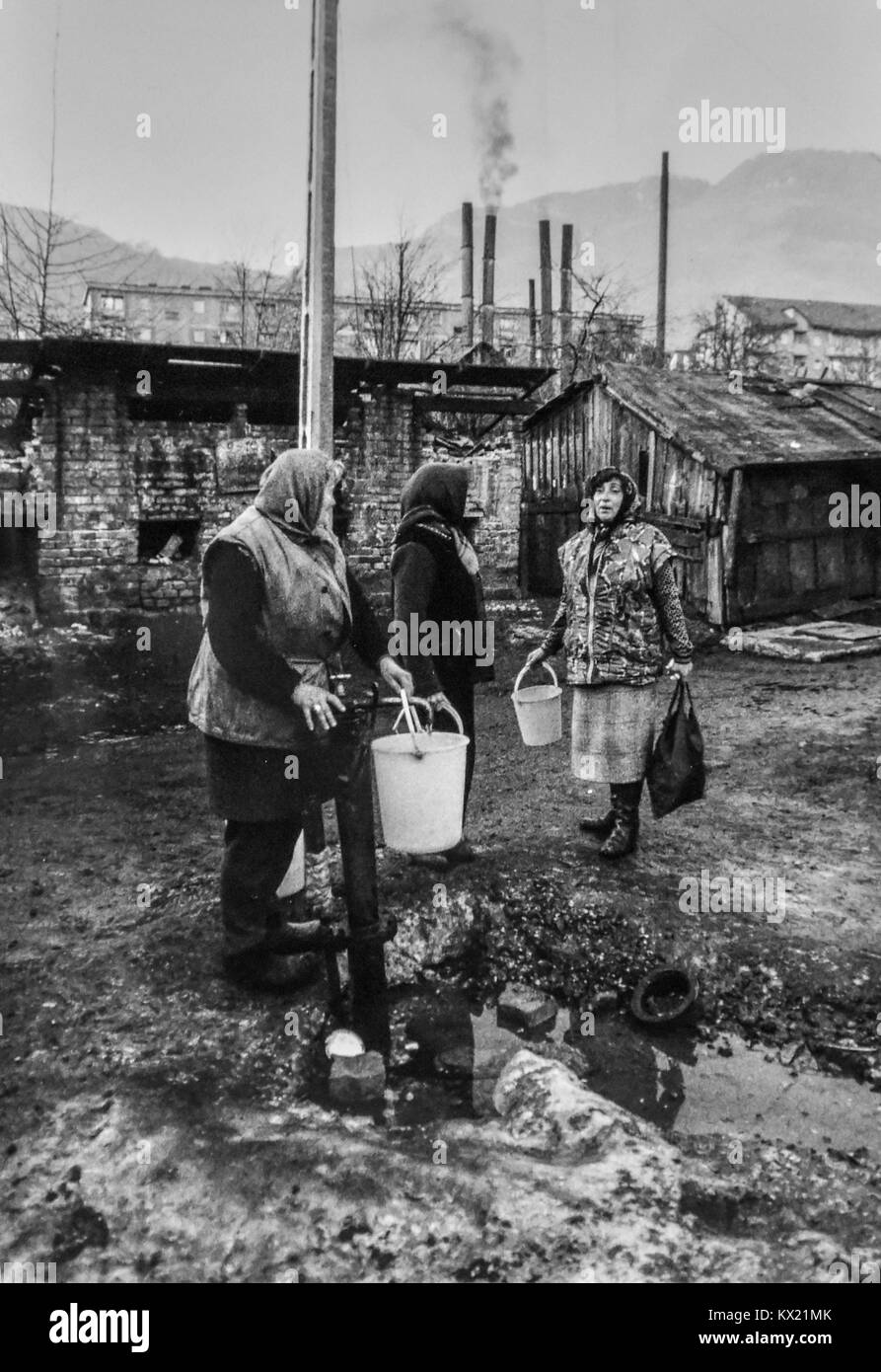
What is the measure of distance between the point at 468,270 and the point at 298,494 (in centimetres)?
2525

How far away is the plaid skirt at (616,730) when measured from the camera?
405cm

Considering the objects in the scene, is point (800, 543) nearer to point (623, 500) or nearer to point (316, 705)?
point (623, 500)

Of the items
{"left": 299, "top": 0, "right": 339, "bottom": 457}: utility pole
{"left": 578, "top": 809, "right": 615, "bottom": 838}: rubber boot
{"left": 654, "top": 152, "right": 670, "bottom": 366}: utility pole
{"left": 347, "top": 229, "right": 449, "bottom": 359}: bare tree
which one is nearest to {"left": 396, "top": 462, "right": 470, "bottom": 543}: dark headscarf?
{"left": 578, "top": 809, "right": 615, "bottom": 838}: rubber boot

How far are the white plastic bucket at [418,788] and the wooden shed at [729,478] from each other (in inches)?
349

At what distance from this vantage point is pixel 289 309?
101 feet

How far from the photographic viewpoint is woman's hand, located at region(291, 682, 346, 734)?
271 centimetres

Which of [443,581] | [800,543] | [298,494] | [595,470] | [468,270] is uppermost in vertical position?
[468,270]

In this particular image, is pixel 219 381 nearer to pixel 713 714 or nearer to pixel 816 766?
pixel 713 714

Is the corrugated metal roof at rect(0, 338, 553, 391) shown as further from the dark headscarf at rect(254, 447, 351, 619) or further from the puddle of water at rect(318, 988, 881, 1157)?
the puddle of water at rect(318, 988, 881, 1157)

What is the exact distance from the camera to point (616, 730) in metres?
4.07

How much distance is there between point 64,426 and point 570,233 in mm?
22861

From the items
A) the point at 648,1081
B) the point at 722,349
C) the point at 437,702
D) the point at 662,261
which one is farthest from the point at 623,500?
the point at 722,349

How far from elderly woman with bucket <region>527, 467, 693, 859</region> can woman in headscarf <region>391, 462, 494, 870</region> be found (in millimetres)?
473

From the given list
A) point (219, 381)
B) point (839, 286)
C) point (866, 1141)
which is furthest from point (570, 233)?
point (839, 286)
